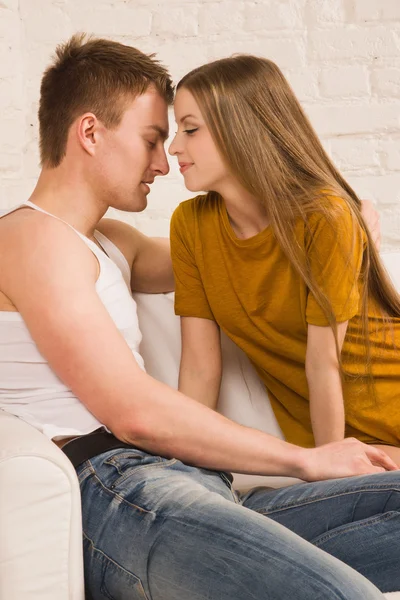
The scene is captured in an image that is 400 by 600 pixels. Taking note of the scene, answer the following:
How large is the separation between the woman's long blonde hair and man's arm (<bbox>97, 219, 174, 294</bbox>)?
0.33 metres

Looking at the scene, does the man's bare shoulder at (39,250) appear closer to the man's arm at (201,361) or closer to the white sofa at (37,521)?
the white sofa at (37,521)

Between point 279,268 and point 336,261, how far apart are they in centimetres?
14

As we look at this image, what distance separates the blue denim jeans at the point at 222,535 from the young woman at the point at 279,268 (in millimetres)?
314

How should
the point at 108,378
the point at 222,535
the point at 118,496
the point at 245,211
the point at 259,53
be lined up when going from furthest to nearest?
the point at 259,53 → the point at 245,211 → the point at 108,378 → the point at 118,496 → the point at 222,535

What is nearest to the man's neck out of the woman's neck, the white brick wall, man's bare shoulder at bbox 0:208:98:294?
man's bare shoulder at bbox 0:208:98:294

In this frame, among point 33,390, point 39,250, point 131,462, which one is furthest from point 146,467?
point 39,250

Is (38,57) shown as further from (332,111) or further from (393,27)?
(393,27)

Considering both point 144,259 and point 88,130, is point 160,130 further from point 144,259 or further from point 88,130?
point 144,259

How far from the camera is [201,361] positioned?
183 centimetres

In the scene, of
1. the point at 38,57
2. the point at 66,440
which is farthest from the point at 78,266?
the point at 38,57

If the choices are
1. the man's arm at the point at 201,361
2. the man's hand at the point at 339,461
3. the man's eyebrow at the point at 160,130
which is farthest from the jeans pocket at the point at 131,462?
the man's eyebrow at the point at 160,130

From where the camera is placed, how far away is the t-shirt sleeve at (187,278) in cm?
184

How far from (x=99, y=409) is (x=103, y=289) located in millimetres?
278

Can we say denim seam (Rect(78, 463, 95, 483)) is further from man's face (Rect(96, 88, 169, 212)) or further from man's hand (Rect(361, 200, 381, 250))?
man's hand (Rect(361, 200, 381, 250))
